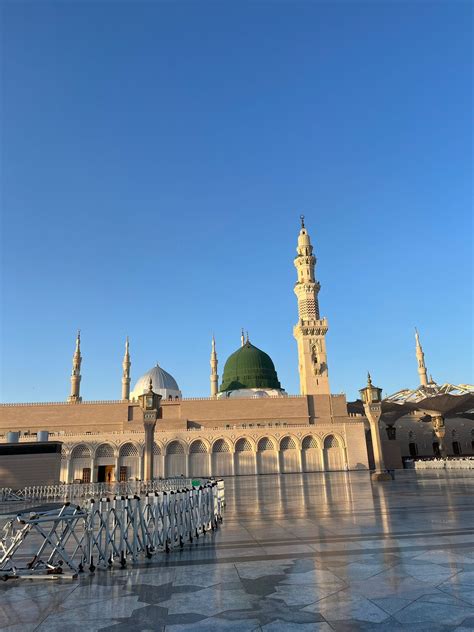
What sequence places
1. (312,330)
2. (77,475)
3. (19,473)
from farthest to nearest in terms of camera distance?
(312,330) < (77,475) < (19,473)

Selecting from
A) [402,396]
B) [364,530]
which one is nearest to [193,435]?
[402,396]

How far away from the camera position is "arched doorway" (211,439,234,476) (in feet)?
132

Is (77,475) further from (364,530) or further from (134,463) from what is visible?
(364,530)

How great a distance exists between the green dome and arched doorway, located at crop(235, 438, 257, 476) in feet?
48.0

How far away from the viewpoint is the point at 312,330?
161ft

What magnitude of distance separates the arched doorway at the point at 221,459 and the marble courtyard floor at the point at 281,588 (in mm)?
33034

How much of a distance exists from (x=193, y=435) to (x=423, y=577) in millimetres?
37065

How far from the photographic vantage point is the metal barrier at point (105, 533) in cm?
605

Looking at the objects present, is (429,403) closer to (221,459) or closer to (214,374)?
(221,459)

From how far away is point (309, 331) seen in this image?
49.0 metres

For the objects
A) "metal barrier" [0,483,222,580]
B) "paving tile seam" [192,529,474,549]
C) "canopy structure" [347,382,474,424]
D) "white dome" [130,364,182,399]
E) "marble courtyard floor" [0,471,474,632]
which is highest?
"white dome" [130,364,182,399]

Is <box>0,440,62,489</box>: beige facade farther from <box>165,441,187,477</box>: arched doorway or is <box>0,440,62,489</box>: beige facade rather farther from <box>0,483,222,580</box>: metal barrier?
<box>165,441,187,477</box>: arched doorway

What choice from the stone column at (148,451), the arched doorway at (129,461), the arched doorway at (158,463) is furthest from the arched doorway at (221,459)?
the stone column at (148,451)

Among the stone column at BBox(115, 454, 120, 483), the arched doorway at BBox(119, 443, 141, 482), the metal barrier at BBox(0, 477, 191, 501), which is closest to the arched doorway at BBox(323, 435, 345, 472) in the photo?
the arched doorway at BBox(119, 443, 141, 482)
